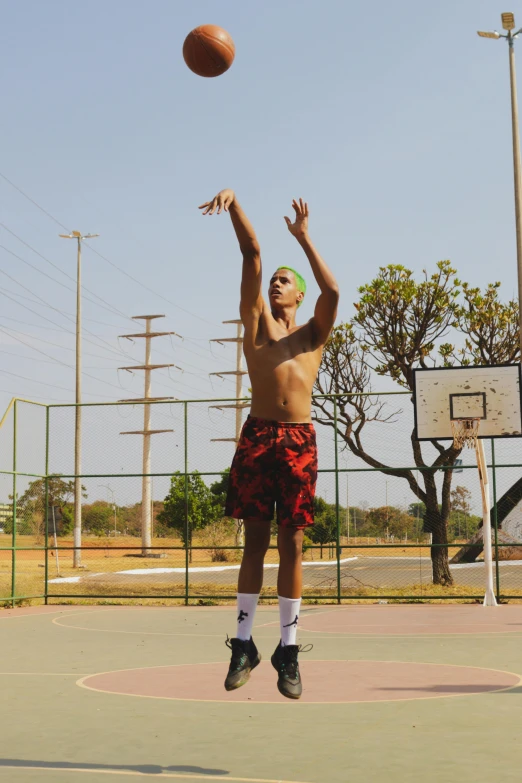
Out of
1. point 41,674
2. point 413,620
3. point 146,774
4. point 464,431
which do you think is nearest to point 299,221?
point 146,774

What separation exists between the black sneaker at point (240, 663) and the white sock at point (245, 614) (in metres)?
0.04

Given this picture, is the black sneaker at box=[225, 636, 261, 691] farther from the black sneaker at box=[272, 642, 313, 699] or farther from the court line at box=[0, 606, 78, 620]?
the court line at box=[0, 606, 78, 620]

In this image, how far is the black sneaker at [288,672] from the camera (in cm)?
493

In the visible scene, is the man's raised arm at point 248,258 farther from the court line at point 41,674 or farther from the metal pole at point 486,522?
the metal pole at point 486,522

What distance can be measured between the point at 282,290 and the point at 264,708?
281 centimetres

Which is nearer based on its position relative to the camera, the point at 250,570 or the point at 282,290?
the point at 250,570

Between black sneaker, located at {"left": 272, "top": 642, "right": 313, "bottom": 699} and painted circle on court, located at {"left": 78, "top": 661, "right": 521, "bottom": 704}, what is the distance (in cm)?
172

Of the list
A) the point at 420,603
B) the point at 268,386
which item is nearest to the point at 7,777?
the point at 268,386

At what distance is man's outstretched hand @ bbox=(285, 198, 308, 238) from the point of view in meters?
5.40

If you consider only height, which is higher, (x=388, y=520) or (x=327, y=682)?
(x=388, y=520)

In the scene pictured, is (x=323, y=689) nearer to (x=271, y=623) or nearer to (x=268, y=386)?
(x=268, y=386)

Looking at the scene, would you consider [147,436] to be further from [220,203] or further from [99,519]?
[220,203]

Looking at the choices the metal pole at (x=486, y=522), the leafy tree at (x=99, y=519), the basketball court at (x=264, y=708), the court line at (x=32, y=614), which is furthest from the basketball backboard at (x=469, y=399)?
the leafy tree at (x=99, y=519)

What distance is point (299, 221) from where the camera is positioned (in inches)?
214
